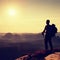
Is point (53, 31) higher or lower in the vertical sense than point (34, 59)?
higher

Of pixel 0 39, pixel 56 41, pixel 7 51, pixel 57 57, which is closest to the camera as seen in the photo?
pixel 57 57

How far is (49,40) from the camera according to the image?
22812 mm

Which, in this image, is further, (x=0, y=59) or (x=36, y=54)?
(x=0, y=59)

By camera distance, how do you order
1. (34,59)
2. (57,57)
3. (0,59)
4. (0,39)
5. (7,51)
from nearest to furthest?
1. (57,57)
2. (34,59)
3. (0,59)
4. (7,51)
5. (0,39)

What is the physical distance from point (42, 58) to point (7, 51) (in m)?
12.3

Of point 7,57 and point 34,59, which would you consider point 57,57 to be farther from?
point 7,57

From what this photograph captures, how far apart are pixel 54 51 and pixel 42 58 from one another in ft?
3.13

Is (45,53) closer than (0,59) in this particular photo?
Yes

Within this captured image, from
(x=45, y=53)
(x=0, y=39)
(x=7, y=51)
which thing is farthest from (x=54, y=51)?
(x=0, y=39)

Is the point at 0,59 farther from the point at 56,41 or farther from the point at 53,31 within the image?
the point at 56,41

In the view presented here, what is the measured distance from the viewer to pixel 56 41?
44.8 m

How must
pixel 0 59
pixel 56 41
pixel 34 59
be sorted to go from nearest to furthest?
pixel 34 59 < pixel 0 59 < pixel 56 41

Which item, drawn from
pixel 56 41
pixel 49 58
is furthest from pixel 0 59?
pixel 56 41

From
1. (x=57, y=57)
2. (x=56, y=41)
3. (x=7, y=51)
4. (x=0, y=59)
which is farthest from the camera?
(x=56, y=41)
